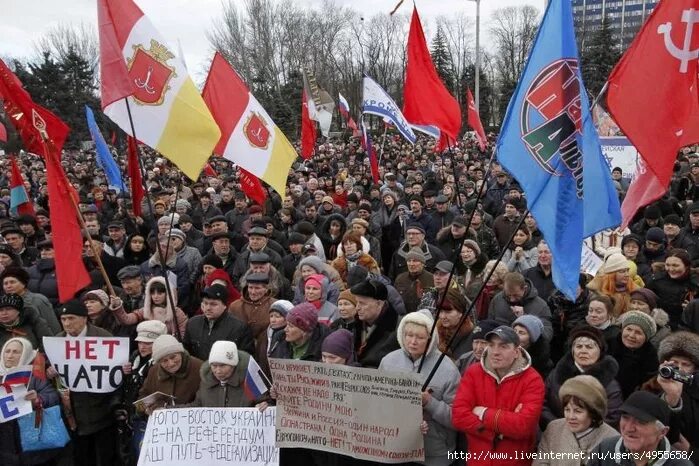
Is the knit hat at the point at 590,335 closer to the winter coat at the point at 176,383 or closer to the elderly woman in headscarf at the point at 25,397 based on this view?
the winter coat at the point at 176,383

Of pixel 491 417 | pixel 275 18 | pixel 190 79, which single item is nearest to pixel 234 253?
pixel 190 79

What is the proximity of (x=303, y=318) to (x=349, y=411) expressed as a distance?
84cm

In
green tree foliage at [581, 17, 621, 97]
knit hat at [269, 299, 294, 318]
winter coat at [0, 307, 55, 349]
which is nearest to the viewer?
knit hat at [269, 299, 294, 318]

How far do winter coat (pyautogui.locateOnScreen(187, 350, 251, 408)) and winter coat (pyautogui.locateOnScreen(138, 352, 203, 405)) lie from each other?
5.6 inches

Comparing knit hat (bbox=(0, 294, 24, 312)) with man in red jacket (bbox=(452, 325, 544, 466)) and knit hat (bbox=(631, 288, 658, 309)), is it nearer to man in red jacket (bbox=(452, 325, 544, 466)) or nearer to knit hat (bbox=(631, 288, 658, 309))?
man in red jacket (bbox=(452, 325, 544, 466))

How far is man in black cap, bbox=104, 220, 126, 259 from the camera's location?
8.35 meters

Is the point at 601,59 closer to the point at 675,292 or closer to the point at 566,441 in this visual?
the point at 675,292

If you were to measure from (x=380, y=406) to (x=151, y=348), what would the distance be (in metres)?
1.97

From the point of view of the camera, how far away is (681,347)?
12.2 feet

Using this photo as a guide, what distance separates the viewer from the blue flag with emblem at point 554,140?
3734mm

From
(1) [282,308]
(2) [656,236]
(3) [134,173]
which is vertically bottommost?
(1) [282,308]

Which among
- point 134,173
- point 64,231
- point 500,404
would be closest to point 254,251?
point 134,173

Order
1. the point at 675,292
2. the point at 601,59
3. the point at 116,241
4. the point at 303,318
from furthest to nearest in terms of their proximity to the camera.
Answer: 1. the point at 601,59
2. the point at 116,241
3. the point at 675,292
4. the point at 303,318

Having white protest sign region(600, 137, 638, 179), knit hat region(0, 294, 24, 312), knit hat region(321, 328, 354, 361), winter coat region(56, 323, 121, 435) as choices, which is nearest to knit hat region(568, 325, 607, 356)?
knit hat region(321, 328, 354, 361)
